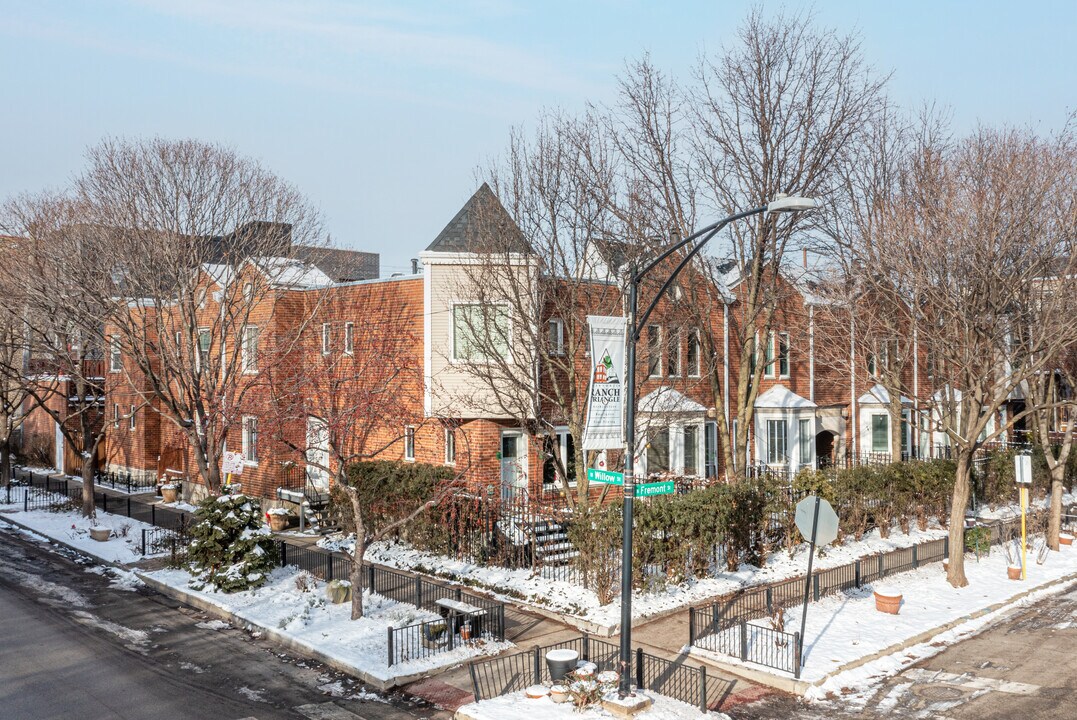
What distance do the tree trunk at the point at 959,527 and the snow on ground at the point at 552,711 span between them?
33.4 ft

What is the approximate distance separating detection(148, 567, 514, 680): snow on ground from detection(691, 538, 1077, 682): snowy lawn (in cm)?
508

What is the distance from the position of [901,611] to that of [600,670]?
24.5ft

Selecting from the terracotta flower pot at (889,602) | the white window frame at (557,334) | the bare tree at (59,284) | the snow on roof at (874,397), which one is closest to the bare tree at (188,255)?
the bare tree at (59,284)

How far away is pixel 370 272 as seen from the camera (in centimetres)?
4400

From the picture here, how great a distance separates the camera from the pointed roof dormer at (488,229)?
22.1 m

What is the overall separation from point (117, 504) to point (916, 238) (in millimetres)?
29461

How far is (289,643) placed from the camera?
1559cm

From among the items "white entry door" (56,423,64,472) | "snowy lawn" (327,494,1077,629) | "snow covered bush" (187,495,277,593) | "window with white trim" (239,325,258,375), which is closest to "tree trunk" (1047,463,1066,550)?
"snowy lawn" (327,494,1077,629)

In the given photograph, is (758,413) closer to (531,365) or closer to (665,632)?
(531,365)

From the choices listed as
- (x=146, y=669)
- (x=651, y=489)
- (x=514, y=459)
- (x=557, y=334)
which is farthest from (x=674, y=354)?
(x=146, y=669)

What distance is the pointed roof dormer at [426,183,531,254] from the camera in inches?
872

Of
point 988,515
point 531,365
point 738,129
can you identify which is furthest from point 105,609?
point 988,515

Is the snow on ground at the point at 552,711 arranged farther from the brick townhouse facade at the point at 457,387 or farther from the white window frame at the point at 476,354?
the white window frame at the point at 476,354

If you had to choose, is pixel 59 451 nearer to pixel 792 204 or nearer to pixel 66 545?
pixel 66 545
